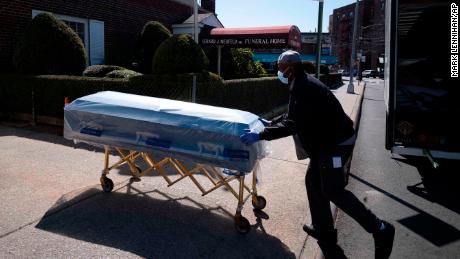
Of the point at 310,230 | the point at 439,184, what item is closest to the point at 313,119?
the point at 310,230

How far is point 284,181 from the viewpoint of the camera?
5934mm

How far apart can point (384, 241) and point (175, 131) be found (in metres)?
2.36

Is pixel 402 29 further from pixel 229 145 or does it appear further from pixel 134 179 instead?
pixel 134 179

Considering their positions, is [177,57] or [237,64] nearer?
[177,57]

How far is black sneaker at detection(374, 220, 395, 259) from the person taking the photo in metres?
3.56

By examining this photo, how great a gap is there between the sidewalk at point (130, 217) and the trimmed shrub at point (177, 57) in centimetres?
308

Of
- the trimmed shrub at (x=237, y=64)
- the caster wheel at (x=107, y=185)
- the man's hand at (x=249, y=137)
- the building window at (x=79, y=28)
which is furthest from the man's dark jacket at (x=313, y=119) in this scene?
the trimmed shrub at (x=237, y=64)

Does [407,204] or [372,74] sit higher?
[372,74]

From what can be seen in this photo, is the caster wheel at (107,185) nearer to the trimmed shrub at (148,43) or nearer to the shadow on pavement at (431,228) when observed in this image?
the shadow on pavement at (431,228)

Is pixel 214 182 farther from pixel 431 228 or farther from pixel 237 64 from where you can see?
pixel 237 64

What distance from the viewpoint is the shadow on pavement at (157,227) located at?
3.64 meters

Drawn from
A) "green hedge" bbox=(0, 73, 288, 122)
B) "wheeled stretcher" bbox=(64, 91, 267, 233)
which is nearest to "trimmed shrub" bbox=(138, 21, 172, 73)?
"green hedge" bbox=(0, 73, 288, 122)

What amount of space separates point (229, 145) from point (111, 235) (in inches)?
58.8

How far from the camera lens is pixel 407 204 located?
17.7 ft
